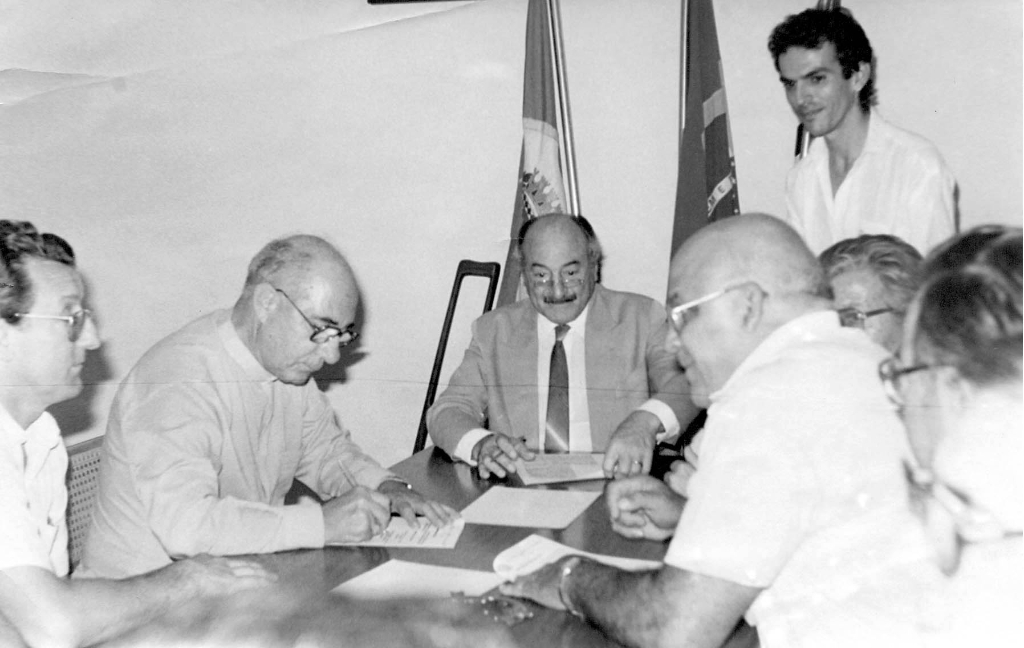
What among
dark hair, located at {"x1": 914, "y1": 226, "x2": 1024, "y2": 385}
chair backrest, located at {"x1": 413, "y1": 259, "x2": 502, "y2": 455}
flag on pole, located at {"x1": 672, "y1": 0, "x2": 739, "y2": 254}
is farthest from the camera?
flag on pole, located at {"x1": 672, "y1": 0, "x2": 739, "y2": 254}

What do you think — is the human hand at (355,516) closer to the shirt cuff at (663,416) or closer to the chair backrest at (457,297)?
the shirt cuff at (663,416)

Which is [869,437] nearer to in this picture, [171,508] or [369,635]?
[369,635]

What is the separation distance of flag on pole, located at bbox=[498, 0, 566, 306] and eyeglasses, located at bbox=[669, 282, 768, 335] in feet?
5.91

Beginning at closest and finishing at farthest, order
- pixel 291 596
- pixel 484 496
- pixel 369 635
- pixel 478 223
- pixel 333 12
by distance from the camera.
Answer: pixel 369 635 < pixel 291 596 < pixel 484 496 < pixel 333 12 < pixel 478 223

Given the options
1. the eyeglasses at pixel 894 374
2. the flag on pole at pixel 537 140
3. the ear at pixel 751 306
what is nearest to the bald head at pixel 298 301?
the ear at pixel 751 306

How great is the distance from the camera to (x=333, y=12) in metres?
2.50

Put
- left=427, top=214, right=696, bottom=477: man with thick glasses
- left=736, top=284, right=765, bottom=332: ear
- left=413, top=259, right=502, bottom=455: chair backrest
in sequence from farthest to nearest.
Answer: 1. left=413, top=259, right=502, bottom=455: chair backrest
2. left=427, top=214, right=696, bottom=477: man with thick glasses
3. left=736, top=284, right=765, bottom=332: ear

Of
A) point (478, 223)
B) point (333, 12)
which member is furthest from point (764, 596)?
point (478, 223)

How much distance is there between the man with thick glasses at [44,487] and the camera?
50.8 inches

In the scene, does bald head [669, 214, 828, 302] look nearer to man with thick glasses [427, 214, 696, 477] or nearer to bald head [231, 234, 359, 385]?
Answer: bald head [231, 234, 359, 385]

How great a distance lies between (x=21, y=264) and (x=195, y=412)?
1.43 ft

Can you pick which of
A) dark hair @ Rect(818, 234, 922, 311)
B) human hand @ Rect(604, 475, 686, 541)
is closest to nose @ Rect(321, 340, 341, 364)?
human hand @ Rect(604, 475, 686, 541)

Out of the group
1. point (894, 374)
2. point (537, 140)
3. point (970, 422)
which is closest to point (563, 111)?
point (537, 140)

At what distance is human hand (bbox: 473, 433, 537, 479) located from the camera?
2012 mm
